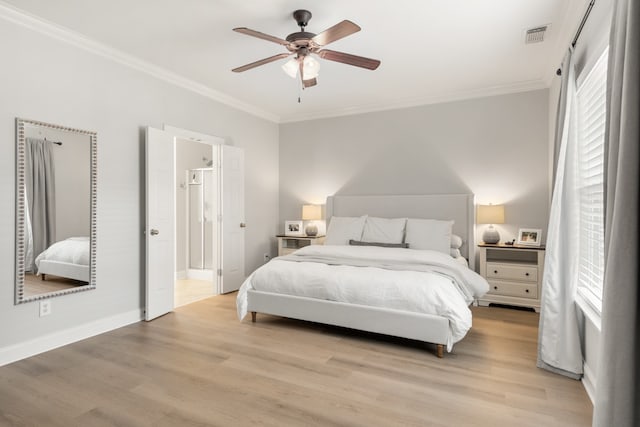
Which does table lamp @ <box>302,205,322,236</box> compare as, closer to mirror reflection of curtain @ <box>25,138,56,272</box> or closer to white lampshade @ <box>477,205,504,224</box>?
white lampshade @ <box>477,205,504,224</box>

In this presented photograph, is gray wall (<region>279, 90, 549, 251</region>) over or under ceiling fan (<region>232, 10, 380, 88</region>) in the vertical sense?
under

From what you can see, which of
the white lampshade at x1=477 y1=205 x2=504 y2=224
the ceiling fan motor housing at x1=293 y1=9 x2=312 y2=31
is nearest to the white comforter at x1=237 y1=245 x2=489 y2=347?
the white lampshade at x1=477 y1=205 x2=504 y2=224

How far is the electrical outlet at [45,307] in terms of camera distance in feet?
9.77

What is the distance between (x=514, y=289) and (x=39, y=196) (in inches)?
189

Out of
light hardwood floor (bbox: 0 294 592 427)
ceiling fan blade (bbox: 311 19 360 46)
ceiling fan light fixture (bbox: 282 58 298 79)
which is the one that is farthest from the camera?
ceiling fan light fixture (bbox: 282 58 298 79)

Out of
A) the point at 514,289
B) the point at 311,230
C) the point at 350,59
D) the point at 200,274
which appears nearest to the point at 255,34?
the point at 350,59

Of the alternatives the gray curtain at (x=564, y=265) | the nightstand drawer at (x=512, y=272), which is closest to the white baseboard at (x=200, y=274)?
the nightstand drawer at (x=512, y=272)

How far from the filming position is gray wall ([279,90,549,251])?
4398mm

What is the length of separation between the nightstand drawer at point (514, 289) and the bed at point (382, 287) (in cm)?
39

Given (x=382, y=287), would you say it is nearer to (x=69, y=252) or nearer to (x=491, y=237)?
(x=491, y=237)

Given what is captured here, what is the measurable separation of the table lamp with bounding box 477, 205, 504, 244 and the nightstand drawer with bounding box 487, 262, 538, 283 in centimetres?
30

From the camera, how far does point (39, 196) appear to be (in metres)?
2.97

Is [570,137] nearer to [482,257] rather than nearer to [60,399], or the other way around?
[482,257]

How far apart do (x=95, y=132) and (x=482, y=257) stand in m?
4.35
